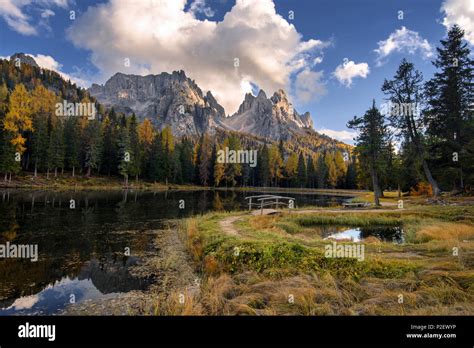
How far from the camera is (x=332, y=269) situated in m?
9.30

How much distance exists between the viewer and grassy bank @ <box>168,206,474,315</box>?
6473mm

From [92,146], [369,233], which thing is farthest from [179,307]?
[92,146]

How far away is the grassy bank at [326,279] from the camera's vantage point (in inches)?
255

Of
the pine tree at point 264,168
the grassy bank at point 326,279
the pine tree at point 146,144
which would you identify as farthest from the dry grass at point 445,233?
the pine tree at point 264,168

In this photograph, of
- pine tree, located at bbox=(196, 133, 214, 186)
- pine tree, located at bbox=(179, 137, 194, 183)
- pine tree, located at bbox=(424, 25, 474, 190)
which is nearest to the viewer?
pine tree, located at bbox=(424, 25, 474, 190)

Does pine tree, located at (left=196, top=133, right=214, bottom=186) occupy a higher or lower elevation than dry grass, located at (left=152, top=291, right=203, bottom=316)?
higher

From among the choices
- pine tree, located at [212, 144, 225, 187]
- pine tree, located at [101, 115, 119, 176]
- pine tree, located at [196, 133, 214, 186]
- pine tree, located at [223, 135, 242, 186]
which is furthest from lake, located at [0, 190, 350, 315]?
pine tree, located at [223, 135, 242, 186]

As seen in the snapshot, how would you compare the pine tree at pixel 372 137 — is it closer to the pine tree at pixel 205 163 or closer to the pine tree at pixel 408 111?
the pine tree at pixel 408 111

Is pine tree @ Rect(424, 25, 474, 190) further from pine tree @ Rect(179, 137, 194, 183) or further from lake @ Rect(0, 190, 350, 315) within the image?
pine tree @ Rect(179, 137, 194, 183)

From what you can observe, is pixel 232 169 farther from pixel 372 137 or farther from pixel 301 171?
pixel 372 137
